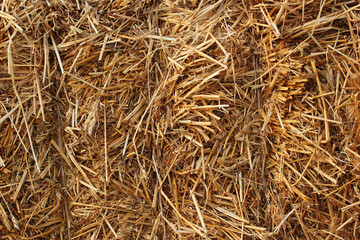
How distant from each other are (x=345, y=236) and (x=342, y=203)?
0.16 metres

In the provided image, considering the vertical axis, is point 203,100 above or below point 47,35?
Answer: below

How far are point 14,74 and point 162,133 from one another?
0.77m

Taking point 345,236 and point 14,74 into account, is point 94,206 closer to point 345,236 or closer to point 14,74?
point 14,74

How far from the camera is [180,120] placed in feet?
4.98

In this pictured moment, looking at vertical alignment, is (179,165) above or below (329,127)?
below

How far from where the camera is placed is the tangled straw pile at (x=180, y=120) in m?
1.46

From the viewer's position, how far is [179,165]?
156 cm

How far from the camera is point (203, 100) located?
58.6 inches

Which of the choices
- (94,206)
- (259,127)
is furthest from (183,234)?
(259,127)

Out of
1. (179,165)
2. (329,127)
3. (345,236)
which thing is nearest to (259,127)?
(329,127)

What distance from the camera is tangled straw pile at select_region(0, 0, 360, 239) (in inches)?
57.5

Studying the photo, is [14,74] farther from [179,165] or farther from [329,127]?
[329,127]

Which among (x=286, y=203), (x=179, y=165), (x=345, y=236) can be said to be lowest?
(x=345, y=236)

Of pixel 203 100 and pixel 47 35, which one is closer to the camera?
pixel 203 100
